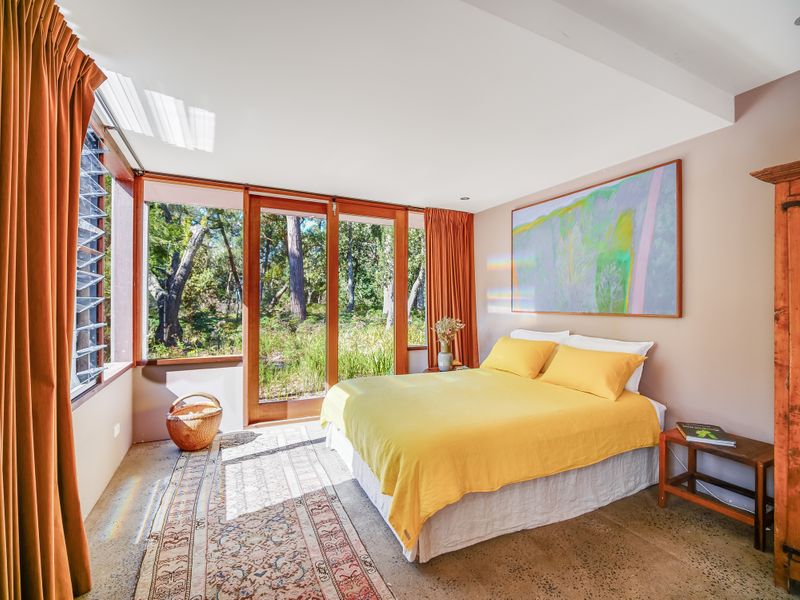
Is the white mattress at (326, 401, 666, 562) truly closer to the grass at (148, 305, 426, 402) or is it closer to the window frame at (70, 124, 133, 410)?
the grass at (148, 305, 426, 402)

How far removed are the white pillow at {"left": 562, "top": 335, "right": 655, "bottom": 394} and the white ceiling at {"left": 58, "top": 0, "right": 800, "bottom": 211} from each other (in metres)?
1.50

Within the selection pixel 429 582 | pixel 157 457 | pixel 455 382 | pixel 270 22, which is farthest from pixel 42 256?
pixel 455 382

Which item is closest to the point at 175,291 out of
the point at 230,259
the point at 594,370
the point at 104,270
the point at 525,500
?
the point at 230,259

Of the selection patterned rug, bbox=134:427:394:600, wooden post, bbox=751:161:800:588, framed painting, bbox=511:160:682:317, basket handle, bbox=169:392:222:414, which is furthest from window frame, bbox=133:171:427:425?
wooden post, bbox=751:161:800:588

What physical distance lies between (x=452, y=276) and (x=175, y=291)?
10.2ft

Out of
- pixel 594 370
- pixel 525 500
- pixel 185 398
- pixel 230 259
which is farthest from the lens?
pixel 230 259

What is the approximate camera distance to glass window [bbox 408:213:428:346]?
477 centimetres

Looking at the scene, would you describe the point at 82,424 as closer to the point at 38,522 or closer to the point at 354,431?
the point at 38,522

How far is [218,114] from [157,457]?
276 cm

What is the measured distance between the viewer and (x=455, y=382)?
10.5 ft

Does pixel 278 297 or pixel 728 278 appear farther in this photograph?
pixel 278 297

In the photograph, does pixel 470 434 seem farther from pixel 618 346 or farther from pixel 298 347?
pixel 298 347

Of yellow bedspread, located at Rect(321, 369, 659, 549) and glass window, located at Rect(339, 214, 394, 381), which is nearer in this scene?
yellow bedspread, located at Rect(321, 369, 659, 549)

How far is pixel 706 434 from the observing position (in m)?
2.29
